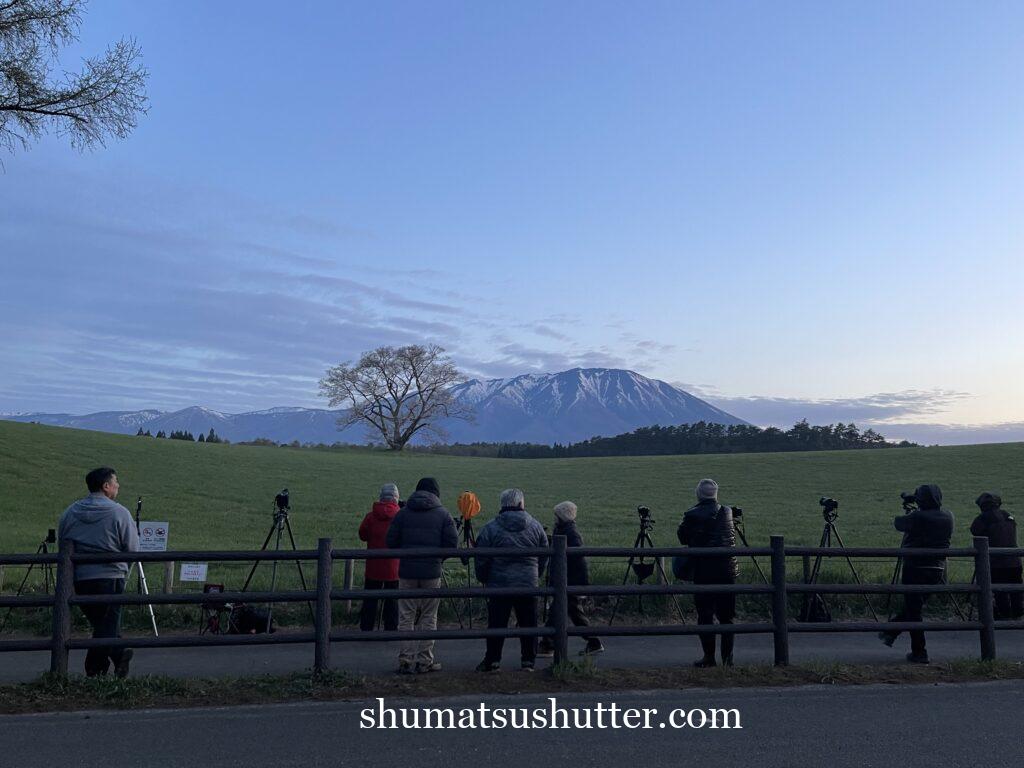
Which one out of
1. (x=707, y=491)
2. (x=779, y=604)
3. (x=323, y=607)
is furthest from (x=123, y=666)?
(x=779, y=604)

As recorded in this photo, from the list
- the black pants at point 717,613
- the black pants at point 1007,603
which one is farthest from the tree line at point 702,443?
the black pants at point 717,613

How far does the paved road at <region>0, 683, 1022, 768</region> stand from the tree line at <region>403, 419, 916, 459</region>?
65854 millimetres

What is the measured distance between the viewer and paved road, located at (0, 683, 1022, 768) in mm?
5918

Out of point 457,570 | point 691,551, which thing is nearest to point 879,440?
point 457,570

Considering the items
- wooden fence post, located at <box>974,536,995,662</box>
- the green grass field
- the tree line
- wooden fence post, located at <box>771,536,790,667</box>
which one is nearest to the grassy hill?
the green grass field

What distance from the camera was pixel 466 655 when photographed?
10.1 m

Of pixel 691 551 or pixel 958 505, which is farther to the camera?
pixel 958 505

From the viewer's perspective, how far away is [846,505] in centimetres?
3288

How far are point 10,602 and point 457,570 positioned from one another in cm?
874

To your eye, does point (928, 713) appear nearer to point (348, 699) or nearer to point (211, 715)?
point (348, 699)

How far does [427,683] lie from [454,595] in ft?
2.86

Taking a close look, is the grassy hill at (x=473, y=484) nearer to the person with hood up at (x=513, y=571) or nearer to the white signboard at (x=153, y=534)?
the white signboard at (x=153, y=534)

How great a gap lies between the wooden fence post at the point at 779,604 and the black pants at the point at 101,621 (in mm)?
6642

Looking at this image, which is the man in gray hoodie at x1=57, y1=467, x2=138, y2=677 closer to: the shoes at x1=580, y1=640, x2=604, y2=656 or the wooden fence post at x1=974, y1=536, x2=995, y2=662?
the shoes at x1=580, y1=640, x2=604, y2=656
